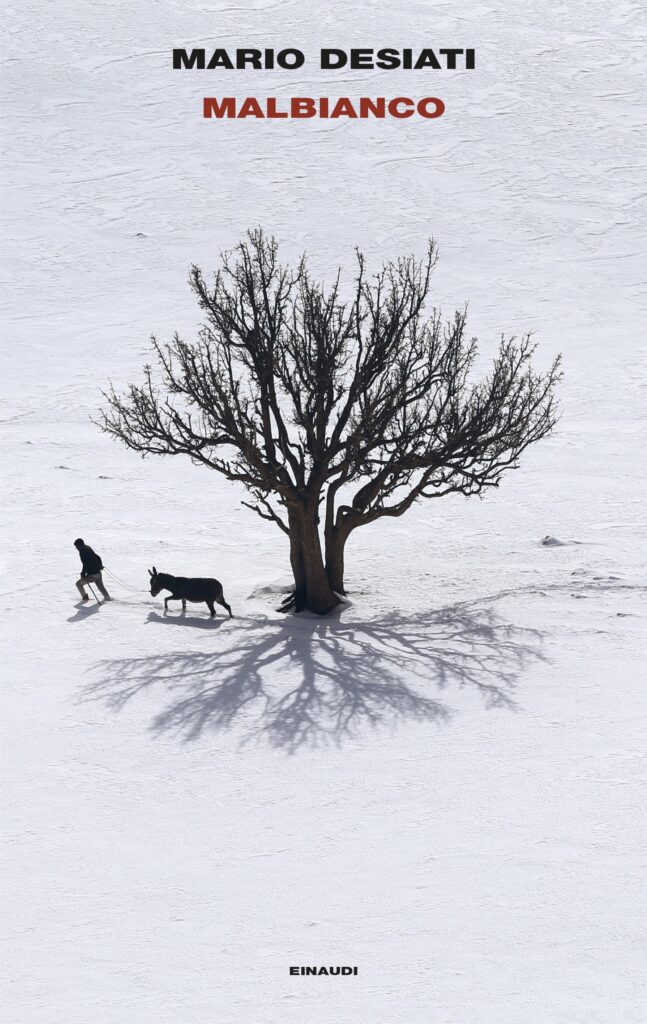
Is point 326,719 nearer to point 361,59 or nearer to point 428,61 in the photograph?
point 361,59

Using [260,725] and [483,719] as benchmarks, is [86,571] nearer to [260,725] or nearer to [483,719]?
[260,725]

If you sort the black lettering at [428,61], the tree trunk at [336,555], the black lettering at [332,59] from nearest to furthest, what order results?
the tree trunk at [336,555]
the black lettering at [332,59]
the black lettering at [428,61]

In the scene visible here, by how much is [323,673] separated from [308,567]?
10.2ft

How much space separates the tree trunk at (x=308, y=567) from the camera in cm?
1970

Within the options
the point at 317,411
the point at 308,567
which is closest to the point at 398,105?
the point at 317,411

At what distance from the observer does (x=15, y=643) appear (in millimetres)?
17906

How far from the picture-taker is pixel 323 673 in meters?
17.0

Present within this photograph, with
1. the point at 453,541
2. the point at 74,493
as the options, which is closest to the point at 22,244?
the point at 74,493

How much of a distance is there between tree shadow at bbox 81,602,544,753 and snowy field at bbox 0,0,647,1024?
0.06 m

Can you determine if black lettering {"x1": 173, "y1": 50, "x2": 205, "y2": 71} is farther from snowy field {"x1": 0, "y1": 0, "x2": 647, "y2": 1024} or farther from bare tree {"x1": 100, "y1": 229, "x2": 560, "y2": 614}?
bare tree {"x1": 100, "y1": 229, "x2": 560, "y2": 614}

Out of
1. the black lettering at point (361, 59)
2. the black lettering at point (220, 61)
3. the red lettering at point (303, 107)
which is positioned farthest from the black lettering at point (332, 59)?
the black lettering at point (220, 61)

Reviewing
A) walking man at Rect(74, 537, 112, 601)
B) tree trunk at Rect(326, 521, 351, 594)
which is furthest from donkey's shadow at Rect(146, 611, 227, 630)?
tree trunk at Rect(326, 521, 351, 594)

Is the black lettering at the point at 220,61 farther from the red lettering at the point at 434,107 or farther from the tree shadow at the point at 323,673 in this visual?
the tree shadow at the point at 323,673

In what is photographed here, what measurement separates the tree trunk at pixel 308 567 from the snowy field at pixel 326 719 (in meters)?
0.40
